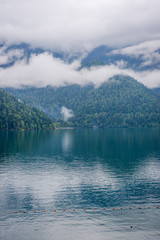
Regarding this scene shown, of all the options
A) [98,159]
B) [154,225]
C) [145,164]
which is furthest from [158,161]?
[154,225]

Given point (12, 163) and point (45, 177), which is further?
point (12, 163)

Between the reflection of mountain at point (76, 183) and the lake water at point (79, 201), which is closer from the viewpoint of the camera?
the lake water at point (79, 201)

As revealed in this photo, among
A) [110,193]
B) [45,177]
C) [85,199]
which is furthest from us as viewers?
[45,177]

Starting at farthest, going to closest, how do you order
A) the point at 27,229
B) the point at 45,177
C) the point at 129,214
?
1. the point at 45,177
2. the point at 129,214
3. the point at 27,229

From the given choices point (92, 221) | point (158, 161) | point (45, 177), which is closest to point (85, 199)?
point (92, 221)

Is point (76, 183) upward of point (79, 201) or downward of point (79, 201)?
upward

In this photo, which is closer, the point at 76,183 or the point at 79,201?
the point at 79,201

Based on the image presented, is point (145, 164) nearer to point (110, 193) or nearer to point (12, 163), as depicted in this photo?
point (110, 193)

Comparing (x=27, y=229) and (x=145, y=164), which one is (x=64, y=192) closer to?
(x=27, y=229)

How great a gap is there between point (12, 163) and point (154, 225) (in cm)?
7175

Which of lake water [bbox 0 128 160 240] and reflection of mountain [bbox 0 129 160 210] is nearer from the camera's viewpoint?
lake water [bbox 0 128 160 240]

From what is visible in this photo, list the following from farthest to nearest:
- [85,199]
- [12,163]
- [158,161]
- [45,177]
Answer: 1. [158,161]
2. [12,163]
3. [45,177]
4. [85,199]

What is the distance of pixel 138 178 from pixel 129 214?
3137cm

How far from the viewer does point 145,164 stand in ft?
341
